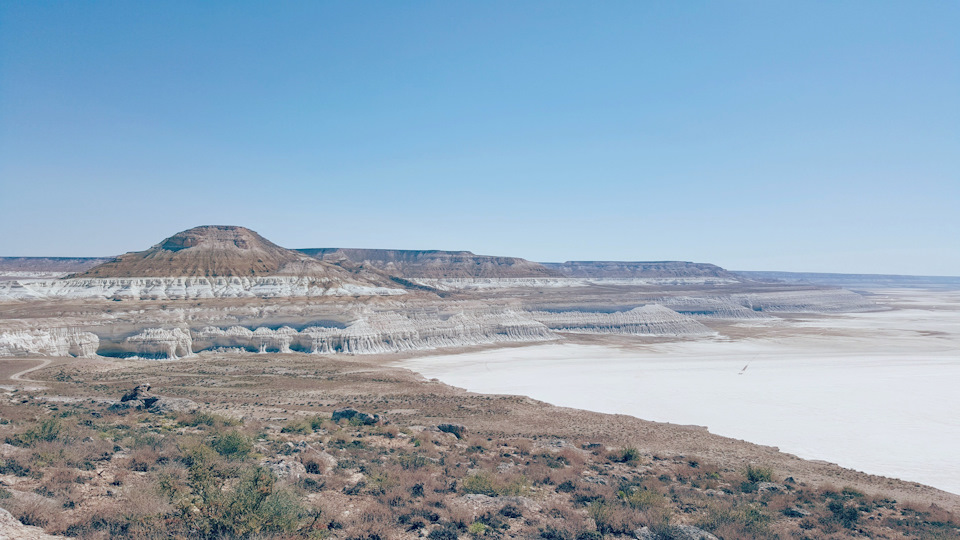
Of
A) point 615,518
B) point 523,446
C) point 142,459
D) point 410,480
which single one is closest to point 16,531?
point 142,459

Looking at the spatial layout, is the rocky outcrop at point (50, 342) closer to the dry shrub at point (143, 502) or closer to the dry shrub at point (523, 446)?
the dry shrub at point (143, 502)

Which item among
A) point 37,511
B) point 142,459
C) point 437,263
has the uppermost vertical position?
point 437,263

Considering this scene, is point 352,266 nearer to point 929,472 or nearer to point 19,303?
point 19,303

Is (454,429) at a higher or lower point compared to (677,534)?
lower

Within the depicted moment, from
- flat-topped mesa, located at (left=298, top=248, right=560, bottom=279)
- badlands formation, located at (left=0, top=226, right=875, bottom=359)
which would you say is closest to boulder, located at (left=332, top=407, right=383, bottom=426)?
badlands formation, located at (left=0, top=226, right=875, bottom=359)

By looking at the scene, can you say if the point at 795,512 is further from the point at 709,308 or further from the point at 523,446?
the point at 709,308

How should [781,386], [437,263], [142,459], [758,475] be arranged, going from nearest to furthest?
[142,459], [758,475], [781,386], [437,263]

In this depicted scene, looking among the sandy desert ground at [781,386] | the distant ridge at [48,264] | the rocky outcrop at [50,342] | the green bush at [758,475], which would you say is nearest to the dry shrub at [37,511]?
the green bush at [758,475]

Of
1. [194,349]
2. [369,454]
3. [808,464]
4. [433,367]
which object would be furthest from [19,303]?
[808,464]
